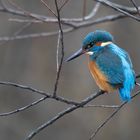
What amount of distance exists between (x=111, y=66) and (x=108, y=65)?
2 centimetres

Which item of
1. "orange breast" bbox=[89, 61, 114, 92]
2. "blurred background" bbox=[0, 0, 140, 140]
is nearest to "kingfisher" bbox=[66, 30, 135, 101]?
"orange breast" bbox=[89, 61, 114, 92]

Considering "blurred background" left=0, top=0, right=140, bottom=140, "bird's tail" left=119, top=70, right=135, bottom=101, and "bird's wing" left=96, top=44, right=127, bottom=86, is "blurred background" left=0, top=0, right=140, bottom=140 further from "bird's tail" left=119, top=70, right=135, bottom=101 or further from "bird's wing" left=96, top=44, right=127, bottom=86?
"bird's tail" left=119, top=70, right=135, bottom=101

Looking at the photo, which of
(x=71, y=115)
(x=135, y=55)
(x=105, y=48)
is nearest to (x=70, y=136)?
(x=71, y=115)

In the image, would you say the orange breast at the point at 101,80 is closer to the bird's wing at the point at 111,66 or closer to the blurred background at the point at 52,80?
the bird's wing at the point at 111,66

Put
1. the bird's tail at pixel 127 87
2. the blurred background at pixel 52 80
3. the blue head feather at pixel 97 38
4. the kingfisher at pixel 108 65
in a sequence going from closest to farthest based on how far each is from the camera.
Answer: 1. the bird's tail at pixel 127 87
2. the kingfisher at pixel 108 65
3. the blue head feather at pixel 97 38
4. the blurred background at pixel 52 80

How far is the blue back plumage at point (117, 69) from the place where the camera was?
396cm

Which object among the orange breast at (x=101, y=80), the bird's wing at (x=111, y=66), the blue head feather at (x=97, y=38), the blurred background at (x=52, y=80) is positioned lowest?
the blurred background at (x=52, y=80)

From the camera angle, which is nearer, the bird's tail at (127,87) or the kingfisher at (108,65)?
the bird's tail at (127,87)

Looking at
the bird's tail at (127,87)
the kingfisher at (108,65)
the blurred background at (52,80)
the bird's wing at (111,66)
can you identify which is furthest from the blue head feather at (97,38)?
the blurred background at (52,80)

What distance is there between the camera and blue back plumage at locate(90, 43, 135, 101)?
3.96 metres

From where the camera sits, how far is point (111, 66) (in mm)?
4043

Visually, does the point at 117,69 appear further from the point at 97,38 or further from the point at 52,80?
the point at 52,80

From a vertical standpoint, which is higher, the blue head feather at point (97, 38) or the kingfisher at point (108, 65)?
the blue head feather at point (97, 38)

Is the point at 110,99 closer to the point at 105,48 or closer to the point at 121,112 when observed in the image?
the point at 121,112
